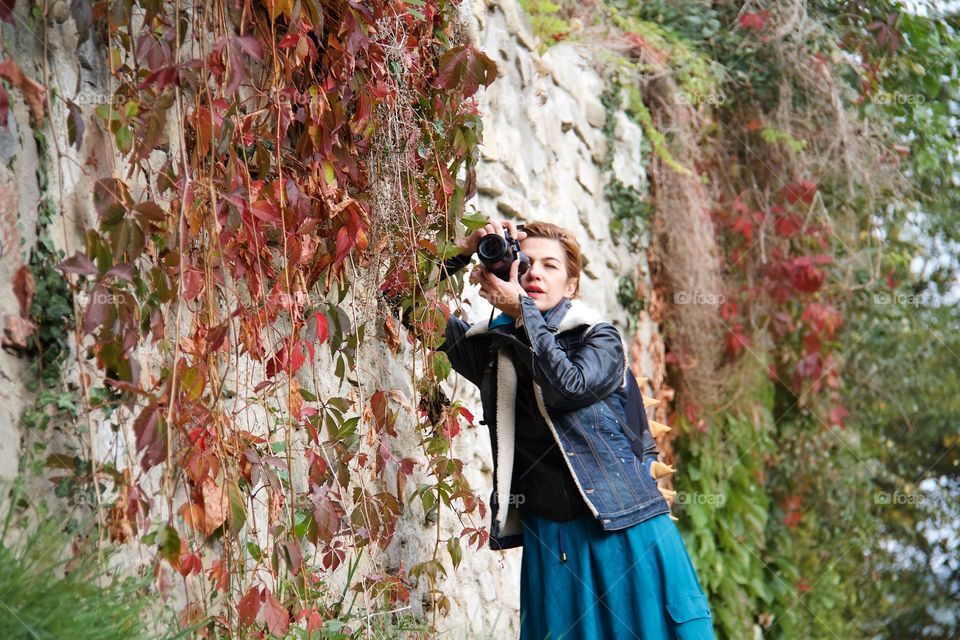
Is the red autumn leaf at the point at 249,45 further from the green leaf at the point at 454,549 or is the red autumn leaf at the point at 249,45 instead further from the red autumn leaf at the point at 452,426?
the green leaf at the point at 454,549

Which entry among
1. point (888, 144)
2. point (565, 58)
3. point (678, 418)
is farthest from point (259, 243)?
point (888, 144)

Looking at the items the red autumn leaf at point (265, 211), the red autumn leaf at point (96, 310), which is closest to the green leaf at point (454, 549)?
the red autumn leaf at point (265, 211)

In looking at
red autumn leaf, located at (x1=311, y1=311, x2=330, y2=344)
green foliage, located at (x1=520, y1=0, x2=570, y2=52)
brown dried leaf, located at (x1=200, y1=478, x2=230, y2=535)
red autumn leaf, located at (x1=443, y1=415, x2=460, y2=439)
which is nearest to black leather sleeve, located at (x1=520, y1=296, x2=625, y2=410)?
red autumn leaf, located at (x1=443, y1=415, x2=460, y2=439)

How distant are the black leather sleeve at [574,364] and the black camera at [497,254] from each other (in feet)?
0.33

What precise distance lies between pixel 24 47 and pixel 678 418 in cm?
325

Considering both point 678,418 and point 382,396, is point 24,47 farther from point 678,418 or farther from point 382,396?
point 678,418

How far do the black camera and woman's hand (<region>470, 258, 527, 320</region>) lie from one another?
0.05 feet

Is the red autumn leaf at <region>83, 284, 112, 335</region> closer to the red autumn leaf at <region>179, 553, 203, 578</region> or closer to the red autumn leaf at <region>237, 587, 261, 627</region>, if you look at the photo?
the red autumn leaf at <region>179, 553, 203, 578</region>

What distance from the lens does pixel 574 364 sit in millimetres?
2191

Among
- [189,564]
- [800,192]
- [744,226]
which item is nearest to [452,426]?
[189,564]

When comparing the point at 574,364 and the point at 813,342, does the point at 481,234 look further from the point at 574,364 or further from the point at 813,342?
the point at 813,342

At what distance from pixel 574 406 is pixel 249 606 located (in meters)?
0.85

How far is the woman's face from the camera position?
241cm

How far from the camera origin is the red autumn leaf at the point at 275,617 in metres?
1.73
